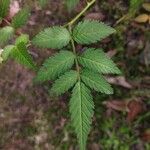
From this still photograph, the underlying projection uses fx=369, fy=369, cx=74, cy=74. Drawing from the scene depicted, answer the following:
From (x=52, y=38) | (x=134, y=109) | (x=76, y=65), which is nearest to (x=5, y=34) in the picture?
(x=52, y=38)

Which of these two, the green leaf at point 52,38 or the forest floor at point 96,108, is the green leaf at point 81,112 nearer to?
the green leaf at point 52,38

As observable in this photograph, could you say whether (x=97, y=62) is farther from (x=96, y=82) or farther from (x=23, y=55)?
(x=23, y=55)

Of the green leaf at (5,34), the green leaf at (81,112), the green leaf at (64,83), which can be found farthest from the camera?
the green leaf at (5,34)

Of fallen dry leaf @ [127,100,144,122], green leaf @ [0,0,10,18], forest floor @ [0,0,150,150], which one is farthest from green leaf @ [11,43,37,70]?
fallen dry leaf @ [127,100,144,122]

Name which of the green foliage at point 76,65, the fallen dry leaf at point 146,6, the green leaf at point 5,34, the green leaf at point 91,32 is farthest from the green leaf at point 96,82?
the fallen dry leaf at point 146,6

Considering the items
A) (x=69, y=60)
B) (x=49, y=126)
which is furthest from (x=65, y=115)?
(x=69, y=60)

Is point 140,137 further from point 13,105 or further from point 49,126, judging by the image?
point 13,105
